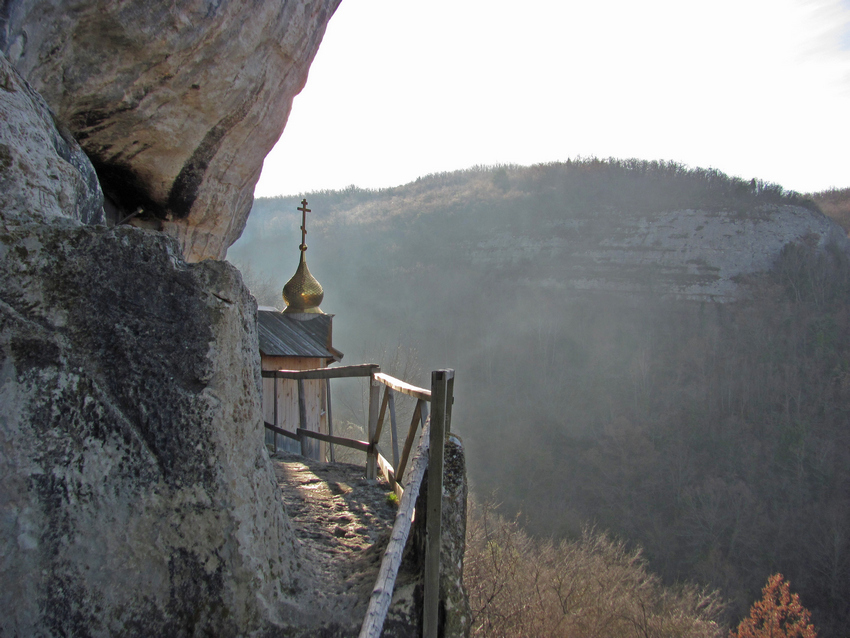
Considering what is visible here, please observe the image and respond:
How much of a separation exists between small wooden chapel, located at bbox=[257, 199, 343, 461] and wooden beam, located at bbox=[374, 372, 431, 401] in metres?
4.44

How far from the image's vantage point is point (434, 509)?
2.38 meters

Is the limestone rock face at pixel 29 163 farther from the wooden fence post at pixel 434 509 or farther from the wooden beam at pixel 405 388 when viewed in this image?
the wooden beam at pixel 405 388

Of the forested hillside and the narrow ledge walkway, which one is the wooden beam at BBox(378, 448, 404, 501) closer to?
the narrow ledge walkway

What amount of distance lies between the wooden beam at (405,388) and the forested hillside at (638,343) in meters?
30.0

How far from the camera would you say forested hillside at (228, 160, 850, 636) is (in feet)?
107

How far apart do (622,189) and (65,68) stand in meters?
66.7

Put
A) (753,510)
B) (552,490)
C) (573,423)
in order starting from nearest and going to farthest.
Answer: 1. (753,510)
2. (552,490)
3. (573,423)

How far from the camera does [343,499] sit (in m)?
4.11

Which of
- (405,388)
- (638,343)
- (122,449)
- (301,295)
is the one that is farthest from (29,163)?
(638,343)

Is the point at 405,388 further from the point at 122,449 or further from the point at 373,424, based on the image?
the point at 122,449

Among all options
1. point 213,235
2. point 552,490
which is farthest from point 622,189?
point 213,235

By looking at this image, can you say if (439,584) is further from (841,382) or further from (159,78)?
(841,382)

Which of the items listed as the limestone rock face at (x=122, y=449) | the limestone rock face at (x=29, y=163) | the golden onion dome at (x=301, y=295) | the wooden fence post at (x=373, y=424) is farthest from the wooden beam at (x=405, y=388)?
the golden onion dome at (x=301, y=295)

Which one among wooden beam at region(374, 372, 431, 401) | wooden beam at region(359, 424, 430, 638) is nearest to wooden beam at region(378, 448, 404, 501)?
wooden beam at region(374, 372, 431, 401)
